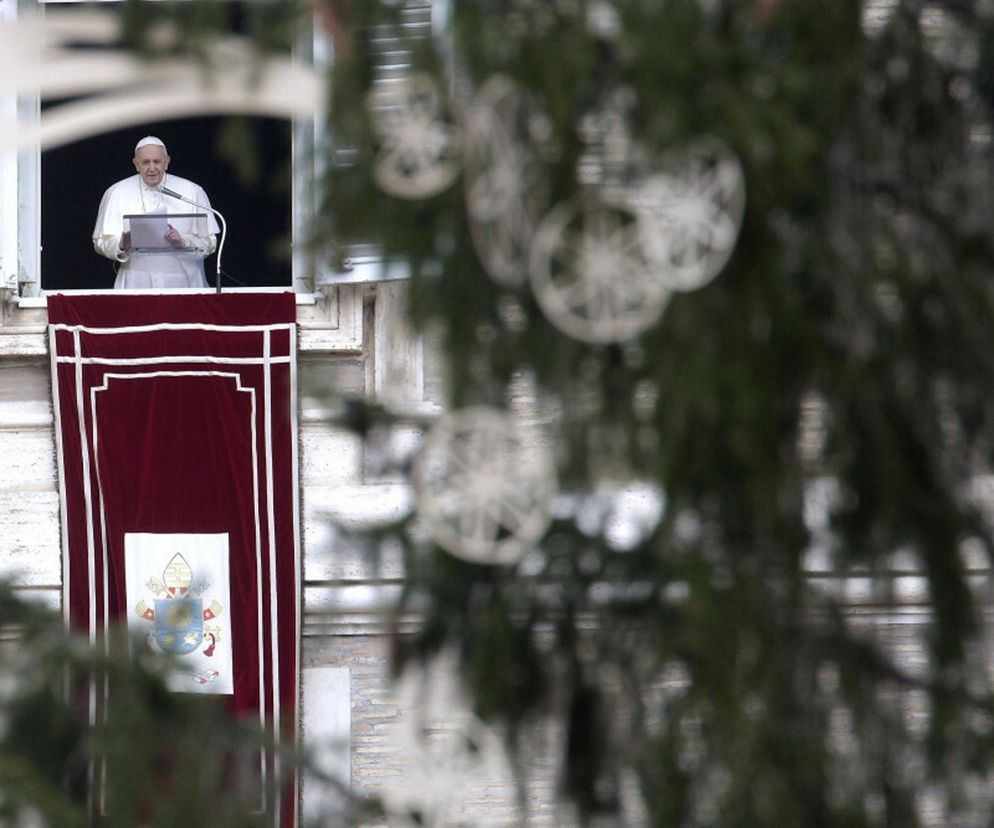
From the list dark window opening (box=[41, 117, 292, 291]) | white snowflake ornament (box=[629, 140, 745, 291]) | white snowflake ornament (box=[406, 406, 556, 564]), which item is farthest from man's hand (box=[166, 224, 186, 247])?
white snowflake ornament (box=[629, 140, 745, 291])

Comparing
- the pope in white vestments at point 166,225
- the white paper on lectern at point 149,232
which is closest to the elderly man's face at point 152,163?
the pope in white vestments at point 166,225

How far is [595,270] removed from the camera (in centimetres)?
382

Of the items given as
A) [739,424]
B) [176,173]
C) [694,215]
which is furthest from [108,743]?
[176,173]

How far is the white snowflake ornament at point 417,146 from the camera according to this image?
12.9 feet

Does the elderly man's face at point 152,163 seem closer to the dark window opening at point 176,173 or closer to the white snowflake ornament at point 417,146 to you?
the dark window opening at point 176,173

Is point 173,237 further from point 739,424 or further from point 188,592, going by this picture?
point 739,424

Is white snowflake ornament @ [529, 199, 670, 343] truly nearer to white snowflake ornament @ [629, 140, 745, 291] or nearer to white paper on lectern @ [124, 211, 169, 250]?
A: white snowflake ornament @ [629, 140, 745, 291]

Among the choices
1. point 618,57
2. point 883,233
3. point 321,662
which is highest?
point 618,57

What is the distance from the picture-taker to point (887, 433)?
3.92m

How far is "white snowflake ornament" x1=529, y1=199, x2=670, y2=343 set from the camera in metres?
3.81

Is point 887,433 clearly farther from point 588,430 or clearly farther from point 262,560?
point 262,560

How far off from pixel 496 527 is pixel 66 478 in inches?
269

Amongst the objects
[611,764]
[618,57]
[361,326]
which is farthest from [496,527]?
[361,326]

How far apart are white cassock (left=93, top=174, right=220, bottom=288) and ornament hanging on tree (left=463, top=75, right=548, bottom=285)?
7.28 m
